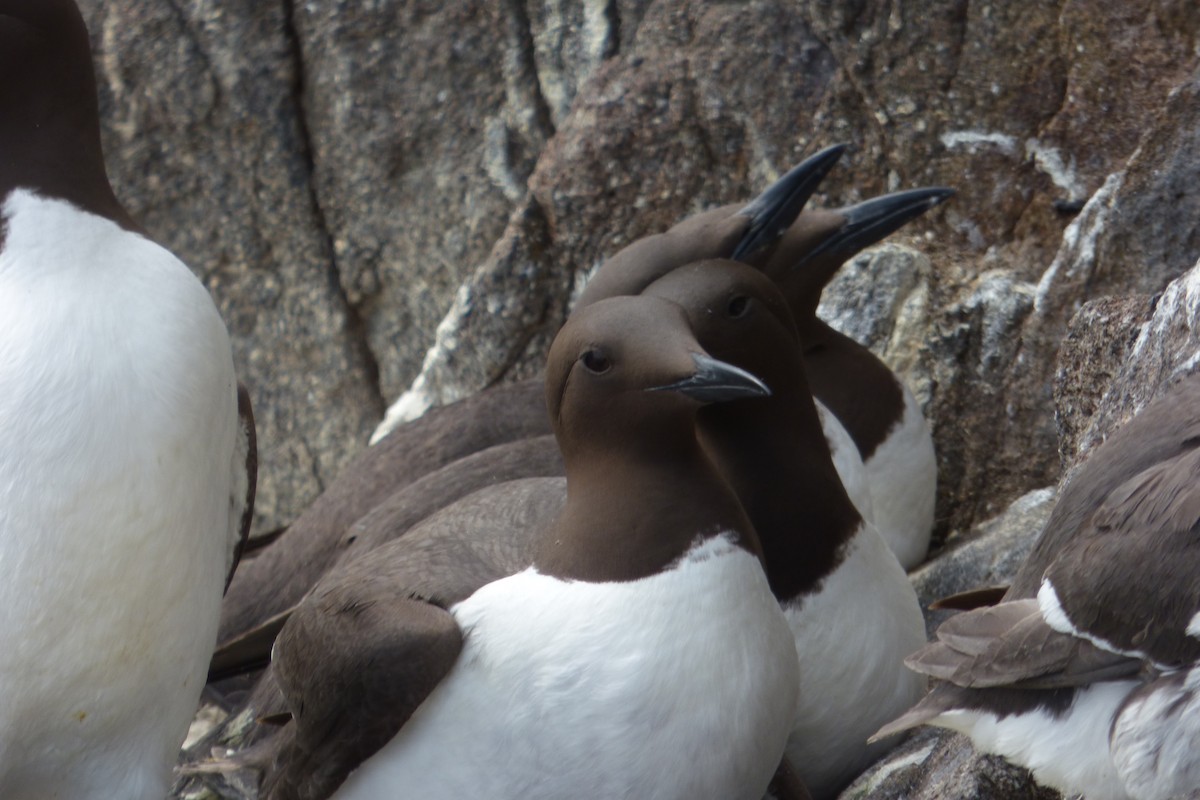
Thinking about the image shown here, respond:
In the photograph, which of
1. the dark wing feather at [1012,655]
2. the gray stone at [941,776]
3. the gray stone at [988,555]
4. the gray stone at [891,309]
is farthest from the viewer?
the gray stone at [891,309]

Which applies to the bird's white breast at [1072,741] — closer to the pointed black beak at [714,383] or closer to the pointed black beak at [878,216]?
the pointed black beak at [714,383]

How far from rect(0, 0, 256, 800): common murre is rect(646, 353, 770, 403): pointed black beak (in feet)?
3.73

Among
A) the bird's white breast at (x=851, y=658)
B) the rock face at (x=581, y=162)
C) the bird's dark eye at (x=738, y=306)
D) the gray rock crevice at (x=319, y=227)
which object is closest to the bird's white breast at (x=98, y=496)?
the bird's dark eye at (x=738, y=306)

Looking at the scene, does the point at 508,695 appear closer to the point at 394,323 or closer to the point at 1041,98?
the point at 1041,98

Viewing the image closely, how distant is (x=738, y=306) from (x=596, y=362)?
78 cm

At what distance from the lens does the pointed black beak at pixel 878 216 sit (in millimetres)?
5527

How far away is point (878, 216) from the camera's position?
5543 mm

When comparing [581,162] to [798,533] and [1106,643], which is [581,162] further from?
[1106,643]

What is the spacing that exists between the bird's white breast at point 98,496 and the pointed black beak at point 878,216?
223 centimetres

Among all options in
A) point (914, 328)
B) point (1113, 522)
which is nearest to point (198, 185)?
point (914, 328)

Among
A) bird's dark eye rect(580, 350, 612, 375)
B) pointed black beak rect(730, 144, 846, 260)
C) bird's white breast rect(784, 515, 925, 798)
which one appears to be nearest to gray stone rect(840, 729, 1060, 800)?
bird's white breast rect(784, 515, 925, 798)

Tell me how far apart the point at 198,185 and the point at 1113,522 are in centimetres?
578

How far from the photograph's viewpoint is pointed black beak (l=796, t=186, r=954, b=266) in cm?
553

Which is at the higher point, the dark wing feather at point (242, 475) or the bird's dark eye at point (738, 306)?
the bird's dark eye at point (738, 306)
